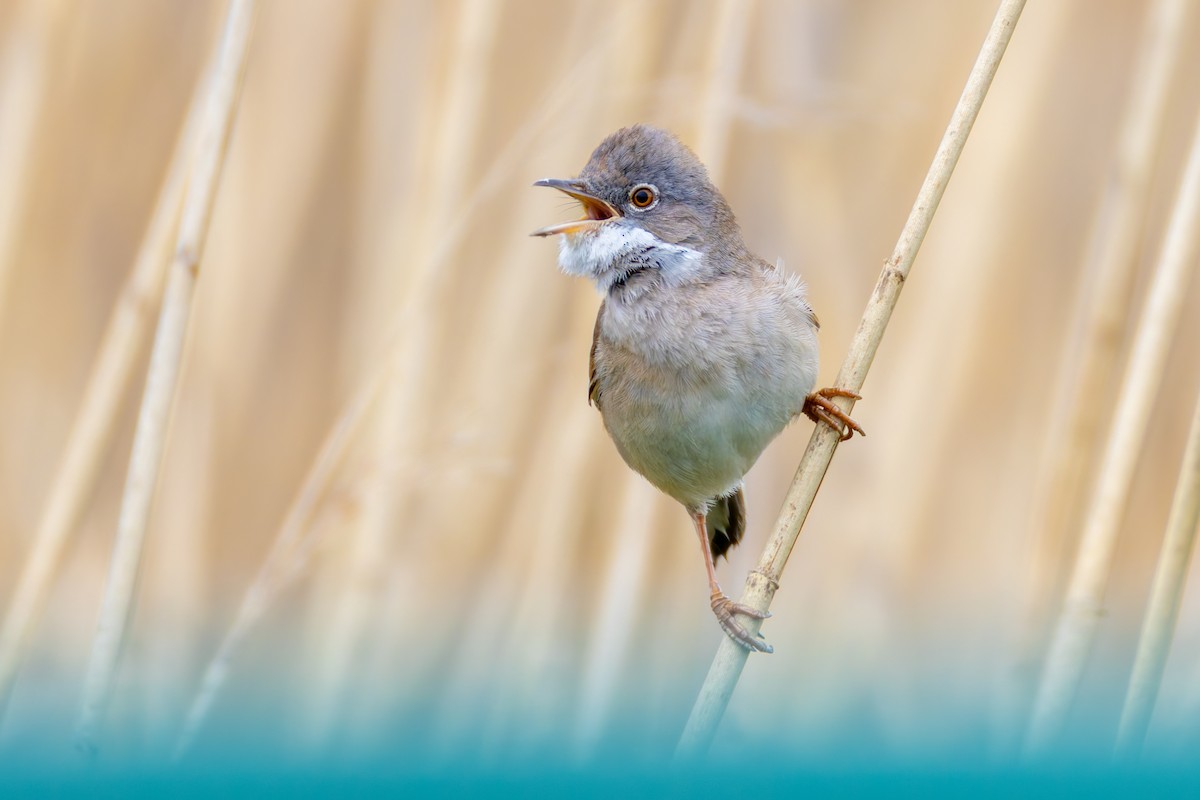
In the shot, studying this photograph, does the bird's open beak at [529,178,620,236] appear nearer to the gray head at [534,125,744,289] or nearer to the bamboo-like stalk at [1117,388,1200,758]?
the gray head at [534,125,744,289]

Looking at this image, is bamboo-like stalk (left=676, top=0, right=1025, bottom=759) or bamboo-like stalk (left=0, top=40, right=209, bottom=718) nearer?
bamboo-like stalk (left=676, top=0, right=1025, bottom=759)

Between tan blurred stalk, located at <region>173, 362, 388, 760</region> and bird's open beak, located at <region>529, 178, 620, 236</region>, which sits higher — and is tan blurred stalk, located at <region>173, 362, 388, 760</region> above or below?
below

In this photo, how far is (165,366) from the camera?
212 centimetres

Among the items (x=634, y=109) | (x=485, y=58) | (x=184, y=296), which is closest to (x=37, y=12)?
(x=485, y=58)

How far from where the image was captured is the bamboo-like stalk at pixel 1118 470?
2287 millimetres

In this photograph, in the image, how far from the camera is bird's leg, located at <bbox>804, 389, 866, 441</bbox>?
2.25 m

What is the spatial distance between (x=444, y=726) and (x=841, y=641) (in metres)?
1.20

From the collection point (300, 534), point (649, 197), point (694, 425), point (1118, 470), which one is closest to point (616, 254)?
point (649, 197)

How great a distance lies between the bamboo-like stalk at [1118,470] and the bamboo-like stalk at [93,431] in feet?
6.39

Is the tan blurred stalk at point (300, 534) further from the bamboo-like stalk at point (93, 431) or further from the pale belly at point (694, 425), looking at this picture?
the pale belly at point (694, 425)

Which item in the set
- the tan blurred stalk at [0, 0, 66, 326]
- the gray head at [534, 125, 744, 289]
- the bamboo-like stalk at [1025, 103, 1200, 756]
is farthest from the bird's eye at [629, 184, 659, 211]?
the tan blurred stalk at [0, 0, 66, 326]

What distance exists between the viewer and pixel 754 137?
355cm

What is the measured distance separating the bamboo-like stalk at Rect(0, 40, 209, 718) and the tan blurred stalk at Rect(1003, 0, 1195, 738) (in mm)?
2057

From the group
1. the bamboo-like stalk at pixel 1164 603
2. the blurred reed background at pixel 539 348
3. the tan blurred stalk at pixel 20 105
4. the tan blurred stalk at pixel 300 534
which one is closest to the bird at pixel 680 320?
the tan blurred stalk at pixel 300 534
